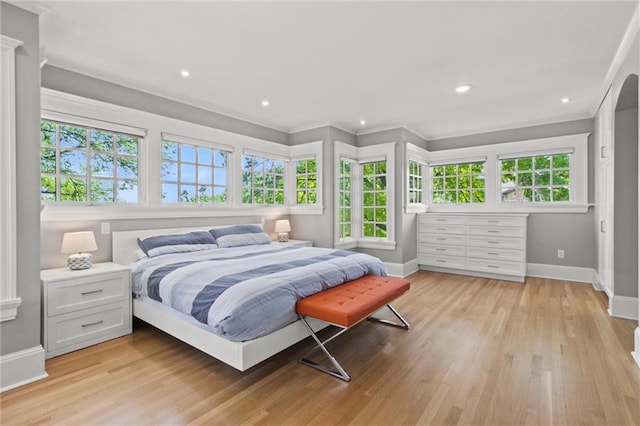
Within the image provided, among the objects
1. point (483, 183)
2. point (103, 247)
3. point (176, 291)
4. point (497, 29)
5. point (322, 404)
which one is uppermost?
point (497, 29)

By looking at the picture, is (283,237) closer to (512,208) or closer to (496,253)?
(496,253)

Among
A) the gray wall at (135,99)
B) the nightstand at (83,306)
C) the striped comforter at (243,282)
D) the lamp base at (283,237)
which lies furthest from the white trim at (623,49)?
the nightstand at (83,306)

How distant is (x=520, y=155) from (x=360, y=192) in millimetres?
2664

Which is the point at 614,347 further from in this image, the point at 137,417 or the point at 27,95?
the point at 27,95

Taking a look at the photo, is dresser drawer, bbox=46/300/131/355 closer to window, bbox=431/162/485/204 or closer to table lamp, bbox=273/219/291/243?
table lamp, bbox=273/219/291/243

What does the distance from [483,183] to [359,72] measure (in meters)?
3.60

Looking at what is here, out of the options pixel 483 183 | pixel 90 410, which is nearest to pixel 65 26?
pixel 90 410

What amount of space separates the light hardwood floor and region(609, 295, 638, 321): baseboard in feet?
0.53

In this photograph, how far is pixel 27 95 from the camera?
7.00 ft

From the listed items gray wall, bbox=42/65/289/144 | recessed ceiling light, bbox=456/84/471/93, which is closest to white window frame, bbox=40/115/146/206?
gray wall, bbox=42/65/289/144

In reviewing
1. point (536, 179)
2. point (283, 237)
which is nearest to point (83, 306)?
point (283, 237)

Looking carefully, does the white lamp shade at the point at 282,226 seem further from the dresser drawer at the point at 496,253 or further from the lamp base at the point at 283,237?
the dresser drawer at the point at 496,253

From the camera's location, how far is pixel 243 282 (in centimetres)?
226

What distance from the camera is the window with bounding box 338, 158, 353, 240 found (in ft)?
17.4
